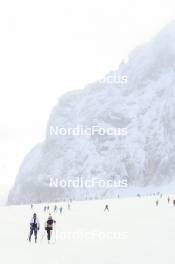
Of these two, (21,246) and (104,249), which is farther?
(21,246)

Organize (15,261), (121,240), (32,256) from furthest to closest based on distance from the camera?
1. (121,240)
2. (32,256)
3. (15,261)

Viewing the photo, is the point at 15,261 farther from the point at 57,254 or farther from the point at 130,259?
the point at 130,259

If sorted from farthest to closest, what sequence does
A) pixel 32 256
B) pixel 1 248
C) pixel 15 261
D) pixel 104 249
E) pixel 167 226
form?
pixel 167 226, pixel 1 248, pixel 104 249, pixel 32 256, pixel 15 261

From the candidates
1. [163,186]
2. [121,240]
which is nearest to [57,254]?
[121,240]

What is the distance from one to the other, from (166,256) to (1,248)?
768 centimetres

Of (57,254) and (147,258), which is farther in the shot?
(57,254)

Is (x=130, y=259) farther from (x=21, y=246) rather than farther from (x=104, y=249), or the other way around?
(x=21, y=246)

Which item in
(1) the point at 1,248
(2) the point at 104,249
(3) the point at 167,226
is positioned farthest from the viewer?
(3) the point at 167,226

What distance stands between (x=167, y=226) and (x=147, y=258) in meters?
15.9

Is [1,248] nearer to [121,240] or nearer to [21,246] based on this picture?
[21,246]

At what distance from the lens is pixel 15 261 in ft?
60.7

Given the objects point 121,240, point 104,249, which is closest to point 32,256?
point 104,249

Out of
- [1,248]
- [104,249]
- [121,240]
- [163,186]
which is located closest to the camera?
[104,249]

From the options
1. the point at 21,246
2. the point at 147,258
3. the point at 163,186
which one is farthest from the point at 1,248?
the point at 163,186
